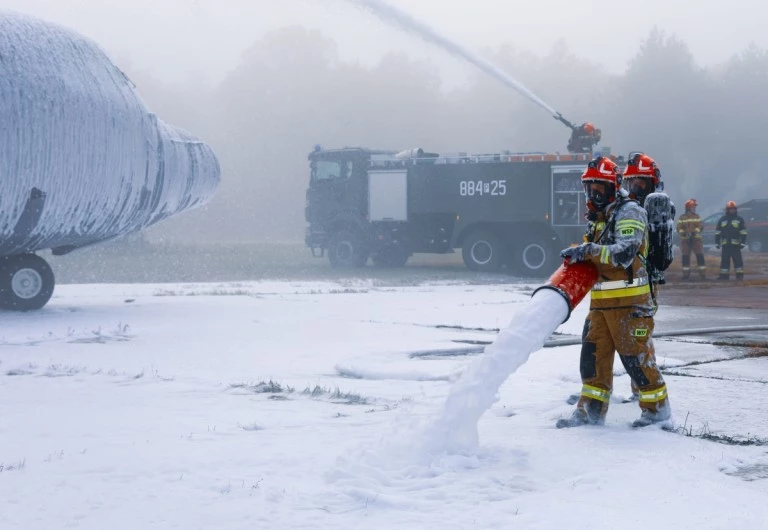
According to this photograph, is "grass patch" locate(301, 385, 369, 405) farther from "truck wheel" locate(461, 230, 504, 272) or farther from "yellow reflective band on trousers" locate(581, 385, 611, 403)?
"truck wheel" locate(461, 230, 504, 272)

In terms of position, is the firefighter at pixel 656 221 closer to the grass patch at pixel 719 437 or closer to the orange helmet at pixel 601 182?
the orange helmet at pixel 601 182

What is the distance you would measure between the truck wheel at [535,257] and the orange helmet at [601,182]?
57.9 ft

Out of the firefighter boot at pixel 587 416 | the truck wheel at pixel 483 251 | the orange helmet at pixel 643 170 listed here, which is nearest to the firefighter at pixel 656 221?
the orange helmet at pixel 643 170

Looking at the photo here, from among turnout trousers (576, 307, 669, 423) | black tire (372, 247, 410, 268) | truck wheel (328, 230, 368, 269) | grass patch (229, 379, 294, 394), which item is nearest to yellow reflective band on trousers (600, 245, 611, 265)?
turnout trousers (576, 307, 669, 423)

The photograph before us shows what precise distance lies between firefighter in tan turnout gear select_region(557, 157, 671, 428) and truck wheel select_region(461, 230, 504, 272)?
18223 mm

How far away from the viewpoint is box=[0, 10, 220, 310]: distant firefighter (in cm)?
1234

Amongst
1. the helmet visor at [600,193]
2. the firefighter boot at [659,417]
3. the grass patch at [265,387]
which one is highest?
the helmet visor at [600,193]

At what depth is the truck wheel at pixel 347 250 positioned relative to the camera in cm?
2648

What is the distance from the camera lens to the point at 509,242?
80.0ft

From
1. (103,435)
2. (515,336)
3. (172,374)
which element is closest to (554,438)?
(515,336)

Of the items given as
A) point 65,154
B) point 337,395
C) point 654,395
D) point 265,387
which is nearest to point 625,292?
point 654,395

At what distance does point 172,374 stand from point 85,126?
5.95 metres

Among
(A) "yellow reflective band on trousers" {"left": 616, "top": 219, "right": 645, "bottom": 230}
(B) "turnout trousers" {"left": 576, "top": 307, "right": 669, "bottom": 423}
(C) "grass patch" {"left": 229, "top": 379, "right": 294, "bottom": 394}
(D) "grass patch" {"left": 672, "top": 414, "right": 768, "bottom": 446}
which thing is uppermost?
(A) "yellow reflective band on trousers" {"left": 616, "top": 219, "right": 645, "bottom": 230}

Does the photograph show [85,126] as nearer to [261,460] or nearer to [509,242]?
[261,460]
